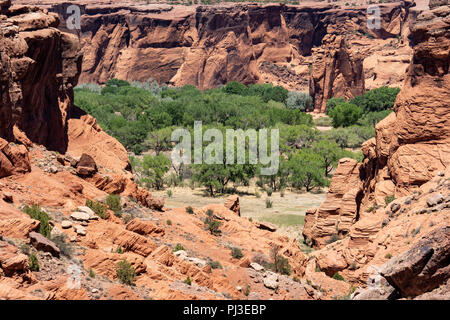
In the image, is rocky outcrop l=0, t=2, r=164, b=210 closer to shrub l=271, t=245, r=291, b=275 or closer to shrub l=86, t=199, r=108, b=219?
shrub l=86, t=199, r=108, b=219

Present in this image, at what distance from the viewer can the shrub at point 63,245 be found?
17234 mm

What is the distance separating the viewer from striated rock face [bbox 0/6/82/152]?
25.2m

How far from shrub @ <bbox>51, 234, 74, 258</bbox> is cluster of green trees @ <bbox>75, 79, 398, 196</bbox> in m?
33.3

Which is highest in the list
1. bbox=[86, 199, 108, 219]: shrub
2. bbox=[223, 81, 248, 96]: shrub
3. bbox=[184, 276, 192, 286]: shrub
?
bbox=[86, 199, 108, 219]: shrub

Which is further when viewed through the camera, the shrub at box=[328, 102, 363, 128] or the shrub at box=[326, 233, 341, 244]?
the shrub at box=[328, 102, 363, 128]

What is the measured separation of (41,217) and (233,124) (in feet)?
182

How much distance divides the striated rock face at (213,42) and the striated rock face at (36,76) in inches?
3256

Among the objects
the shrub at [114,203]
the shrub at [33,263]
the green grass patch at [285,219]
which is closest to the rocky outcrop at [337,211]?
the green grass patch at [285,219]

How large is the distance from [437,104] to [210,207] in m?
11.7

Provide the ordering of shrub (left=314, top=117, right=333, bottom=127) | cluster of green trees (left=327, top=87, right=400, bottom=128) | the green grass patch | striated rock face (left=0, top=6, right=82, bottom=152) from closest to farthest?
striated rock face (left=0, top=6, right=82, bottom=152), the green grass patch, cluster of green trees (left=327, top=87, right=400, bottom=128), shrub (left=314, top=117, right=333, bottom=127)

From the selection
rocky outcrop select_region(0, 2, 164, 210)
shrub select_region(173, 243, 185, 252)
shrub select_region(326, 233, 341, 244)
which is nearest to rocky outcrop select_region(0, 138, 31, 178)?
rocky outcrop select_region(0, 2, 164, 210)

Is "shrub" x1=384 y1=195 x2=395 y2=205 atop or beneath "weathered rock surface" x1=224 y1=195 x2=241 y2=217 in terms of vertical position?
atop

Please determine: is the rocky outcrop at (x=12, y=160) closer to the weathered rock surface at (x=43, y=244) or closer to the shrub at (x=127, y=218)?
the shrub at (x=127, y=218)

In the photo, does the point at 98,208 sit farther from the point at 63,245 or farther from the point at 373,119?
the point at 373,119
